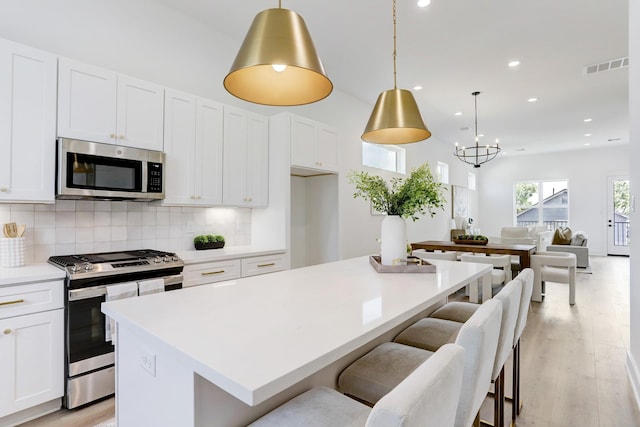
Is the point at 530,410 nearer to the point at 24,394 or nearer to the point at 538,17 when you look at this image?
the point at 24,394

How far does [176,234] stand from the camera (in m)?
3.20

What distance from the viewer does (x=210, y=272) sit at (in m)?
2.84

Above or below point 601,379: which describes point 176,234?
above

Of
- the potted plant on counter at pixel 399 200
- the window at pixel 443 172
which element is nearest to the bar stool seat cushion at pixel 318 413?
the potted plant on counter at pixel 399 200

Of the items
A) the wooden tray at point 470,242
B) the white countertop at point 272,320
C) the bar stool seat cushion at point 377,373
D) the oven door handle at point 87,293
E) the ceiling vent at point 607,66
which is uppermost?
the ceiling vent at point 607,66

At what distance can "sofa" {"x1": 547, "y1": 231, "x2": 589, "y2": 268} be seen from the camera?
6.90m

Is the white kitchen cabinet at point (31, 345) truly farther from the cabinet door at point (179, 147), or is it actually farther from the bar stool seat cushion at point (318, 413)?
the bar stool seat cushion at point (318, 413)

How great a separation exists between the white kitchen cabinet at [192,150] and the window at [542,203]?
10363mm

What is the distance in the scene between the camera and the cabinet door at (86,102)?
224 centimetres

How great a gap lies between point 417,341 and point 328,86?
1.35 m

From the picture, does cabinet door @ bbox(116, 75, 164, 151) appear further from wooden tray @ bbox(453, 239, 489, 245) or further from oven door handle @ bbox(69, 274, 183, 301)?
wooden tray @ bbox(453, 239, 489, 245)

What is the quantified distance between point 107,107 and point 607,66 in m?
5.65

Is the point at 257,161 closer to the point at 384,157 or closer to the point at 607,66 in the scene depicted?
the point at 384,157

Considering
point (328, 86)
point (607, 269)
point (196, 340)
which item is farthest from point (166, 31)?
point (607, 269)
